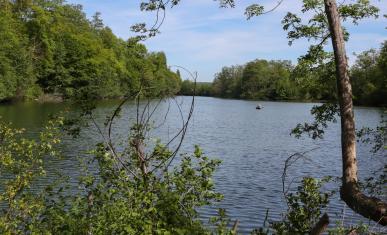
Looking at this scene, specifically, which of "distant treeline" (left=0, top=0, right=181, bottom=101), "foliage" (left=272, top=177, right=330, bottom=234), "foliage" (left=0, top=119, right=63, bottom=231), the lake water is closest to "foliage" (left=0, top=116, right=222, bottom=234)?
"foliage" (left=0, top=119, right=63, bottom=231)

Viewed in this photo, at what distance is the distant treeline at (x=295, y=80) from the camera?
8.27 m

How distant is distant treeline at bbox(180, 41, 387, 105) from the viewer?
326 inches

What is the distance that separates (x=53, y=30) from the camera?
83812 mm

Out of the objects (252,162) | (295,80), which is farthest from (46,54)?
(295,80)

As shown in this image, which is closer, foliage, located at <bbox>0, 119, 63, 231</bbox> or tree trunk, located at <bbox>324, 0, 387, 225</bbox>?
tree trunk, located at <bbox>324, 0, 387, 225</bbox>

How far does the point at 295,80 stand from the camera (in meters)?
8.81

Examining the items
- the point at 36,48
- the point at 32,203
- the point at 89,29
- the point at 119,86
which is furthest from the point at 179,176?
the point at 89,29

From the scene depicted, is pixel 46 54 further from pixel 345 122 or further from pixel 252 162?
pixel 345 122

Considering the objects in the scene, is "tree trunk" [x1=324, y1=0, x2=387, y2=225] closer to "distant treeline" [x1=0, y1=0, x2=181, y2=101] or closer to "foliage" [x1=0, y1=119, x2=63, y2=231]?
"foliage" [x1=0, y1=119, x2=63, y2=231]

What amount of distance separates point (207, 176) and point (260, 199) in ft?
40.4

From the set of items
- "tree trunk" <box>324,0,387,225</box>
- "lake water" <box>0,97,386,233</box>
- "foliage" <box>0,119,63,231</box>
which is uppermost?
"tree trunk" <box>324,0,387,225</box>

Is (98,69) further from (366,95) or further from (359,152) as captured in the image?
(359,152)

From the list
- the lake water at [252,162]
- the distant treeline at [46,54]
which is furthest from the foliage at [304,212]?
the distant treeline at [46,54]

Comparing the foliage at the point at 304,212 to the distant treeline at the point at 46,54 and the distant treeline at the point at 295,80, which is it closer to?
the distant treeline at the point at 295,80
